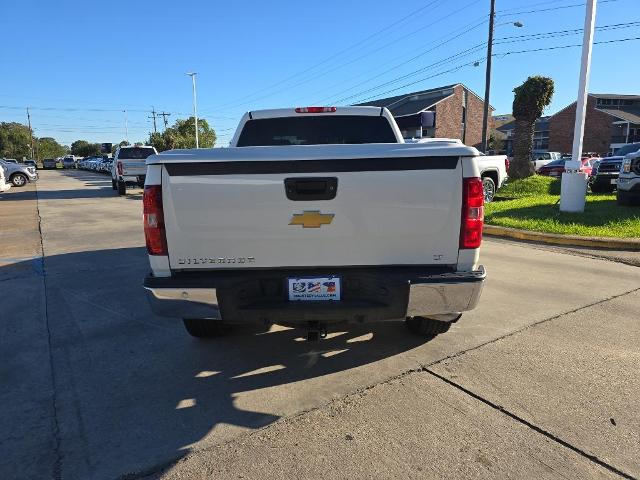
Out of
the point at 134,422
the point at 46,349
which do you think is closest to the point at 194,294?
the point at 134,422

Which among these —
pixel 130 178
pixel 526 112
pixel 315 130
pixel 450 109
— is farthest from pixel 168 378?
pixel 450 109

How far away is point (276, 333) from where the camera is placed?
4.17 meters

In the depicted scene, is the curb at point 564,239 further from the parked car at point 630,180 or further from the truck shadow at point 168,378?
the truck shadow at point 168,378

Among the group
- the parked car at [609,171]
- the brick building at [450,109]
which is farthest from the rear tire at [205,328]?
the brick building at [450,109]

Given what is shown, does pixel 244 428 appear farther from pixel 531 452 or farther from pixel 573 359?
pixel 573 359

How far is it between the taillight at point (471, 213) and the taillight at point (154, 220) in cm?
193

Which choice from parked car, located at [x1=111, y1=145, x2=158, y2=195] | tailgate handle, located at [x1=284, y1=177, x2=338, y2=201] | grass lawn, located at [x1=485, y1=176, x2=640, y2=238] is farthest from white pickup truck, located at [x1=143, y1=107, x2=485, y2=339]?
parked car, located at [x1=111, y1=145, x2=158, y2=195]

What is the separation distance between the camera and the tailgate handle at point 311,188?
2822 mm

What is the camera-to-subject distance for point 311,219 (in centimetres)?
286

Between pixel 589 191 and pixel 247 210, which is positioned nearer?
pixel 247 210

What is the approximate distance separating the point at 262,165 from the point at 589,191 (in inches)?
653

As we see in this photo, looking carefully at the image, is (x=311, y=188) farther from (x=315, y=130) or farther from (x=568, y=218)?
(x=568, y=218)

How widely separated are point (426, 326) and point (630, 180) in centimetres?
876

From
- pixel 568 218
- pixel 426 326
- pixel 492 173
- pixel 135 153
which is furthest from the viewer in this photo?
pixel 135 153
